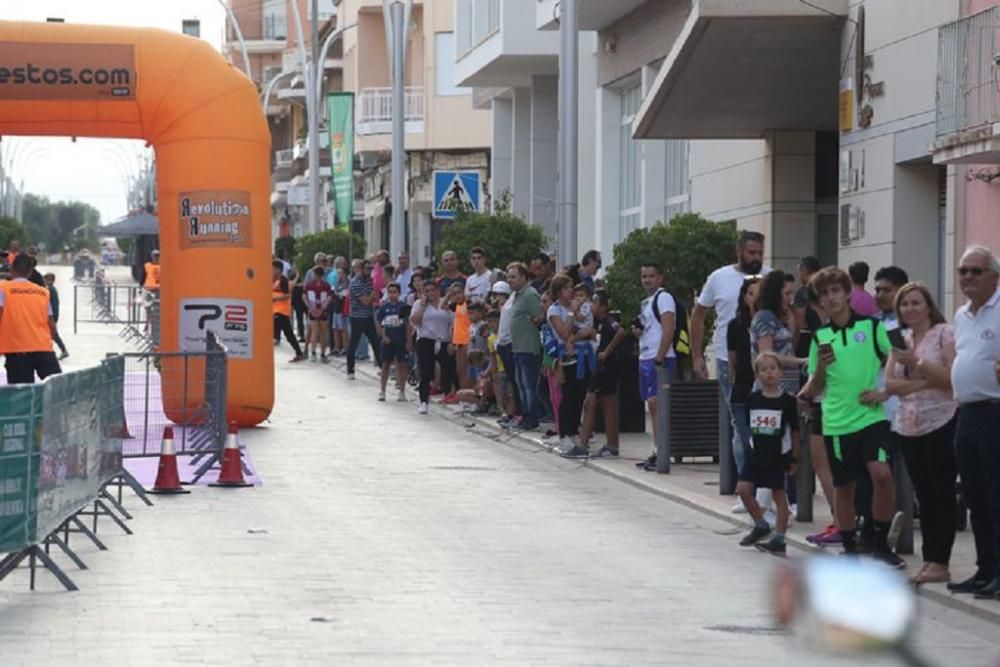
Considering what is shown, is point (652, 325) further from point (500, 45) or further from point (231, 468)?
point (500, 45)

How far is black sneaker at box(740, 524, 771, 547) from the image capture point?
39.1 ft

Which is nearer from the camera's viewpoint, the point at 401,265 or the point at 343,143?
the point at 401,265

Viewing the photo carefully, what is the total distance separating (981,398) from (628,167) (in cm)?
2331

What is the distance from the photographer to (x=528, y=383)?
834 inches

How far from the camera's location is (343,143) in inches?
1816

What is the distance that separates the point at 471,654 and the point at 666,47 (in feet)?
68.6

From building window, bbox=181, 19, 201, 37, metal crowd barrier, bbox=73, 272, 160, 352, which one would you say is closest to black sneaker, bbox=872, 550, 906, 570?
metal crowd barrier, bbox=73, 272, 160, 352

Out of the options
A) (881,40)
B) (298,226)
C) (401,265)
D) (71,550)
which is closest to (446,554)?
(71,550)

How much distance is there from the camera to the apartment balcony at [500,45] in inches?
1435

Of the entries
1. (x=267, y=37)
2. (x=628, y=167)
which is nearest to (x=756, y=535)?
(x=628, y=167)

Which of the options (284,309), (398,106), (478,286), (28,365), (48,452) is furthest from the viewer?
(398,106)

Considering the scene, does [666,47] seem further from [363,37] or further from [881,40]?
[363,37]

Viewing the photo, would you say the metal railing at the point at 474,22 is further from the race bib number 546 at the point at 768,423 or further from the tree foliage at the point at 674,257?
the race bib number 546 at the point at 768,423

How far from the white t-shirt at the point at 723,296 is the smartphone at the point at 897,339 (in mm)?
3013
